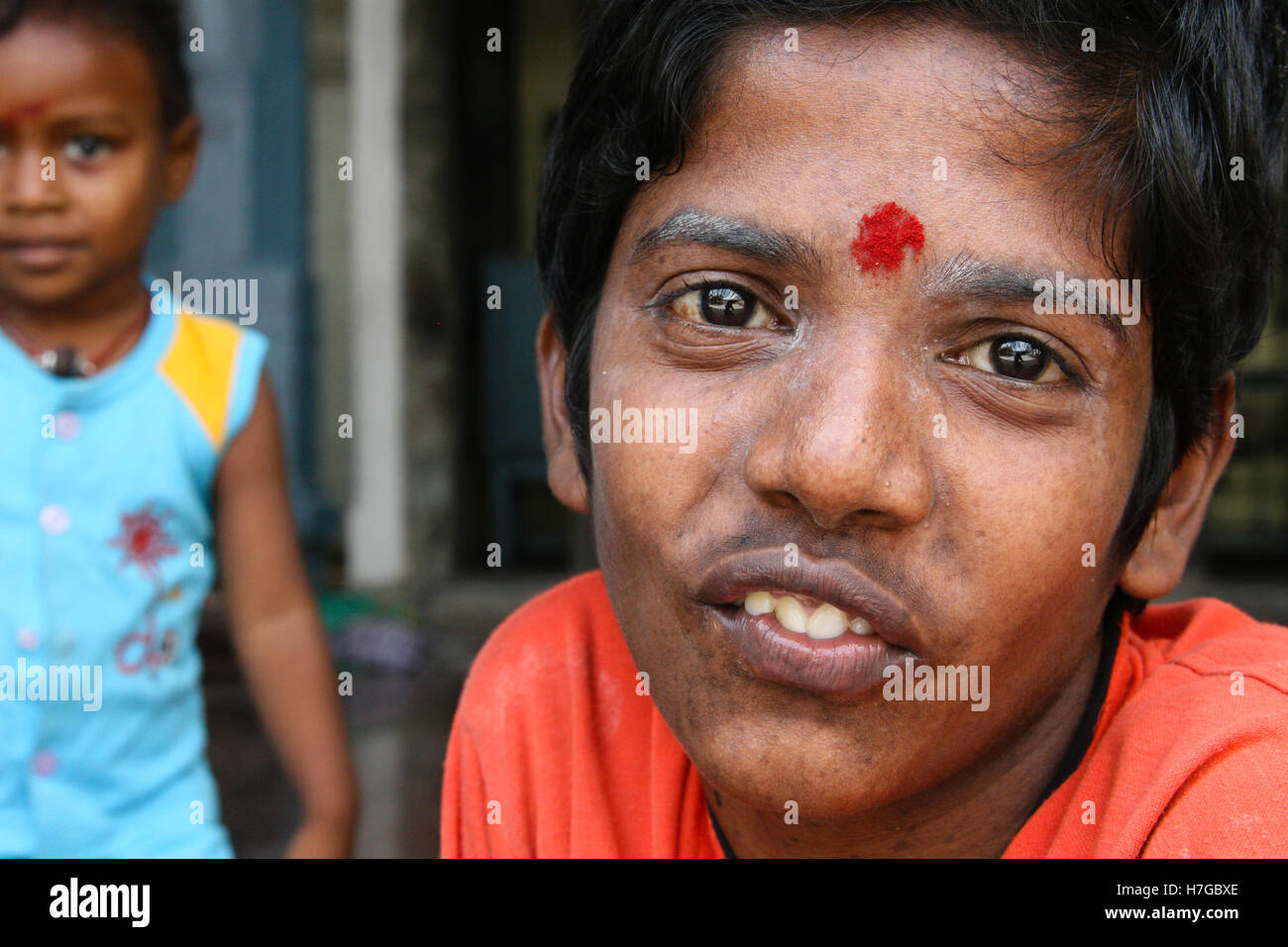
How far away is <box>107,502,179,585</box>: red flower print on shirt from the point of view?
1800mm

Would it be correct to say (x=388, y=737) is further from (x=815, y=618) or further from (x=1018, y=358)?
(x=1018, y=358)

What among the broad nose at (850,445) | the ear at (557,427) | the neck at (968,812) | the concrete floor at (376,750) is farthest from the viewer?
the concrete floor at (376,750)

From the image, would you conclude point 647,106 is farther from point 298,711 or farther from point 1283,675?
point 298,711

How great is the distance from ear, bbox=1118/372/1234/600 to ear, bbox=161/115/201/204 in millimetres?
1721

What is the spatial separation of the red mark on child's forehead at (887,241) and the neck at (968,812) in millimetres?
639

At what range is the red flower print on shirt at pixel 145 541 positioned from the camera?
5.90 feet

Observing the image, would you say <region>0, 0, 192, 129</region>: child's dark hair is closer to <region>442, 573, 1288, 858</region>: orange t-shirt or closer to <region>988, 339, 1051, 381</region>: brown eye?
<region>442, 573, 1288, 858</region>: orange t-shirt

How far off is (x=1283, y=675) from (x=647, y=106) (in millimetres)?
1007

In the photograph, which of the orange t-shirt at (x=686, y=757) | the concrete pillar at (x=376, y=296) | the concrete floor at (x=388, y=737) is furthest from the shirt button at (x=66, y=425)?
the concrete pillar at (x=376, y=296)

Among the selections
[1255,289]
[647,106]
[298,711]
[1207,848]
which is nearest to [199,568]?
[298,711]

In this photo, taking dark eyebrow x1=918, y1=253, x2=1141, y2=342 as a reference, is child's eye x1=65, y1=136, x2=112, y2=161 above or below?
above

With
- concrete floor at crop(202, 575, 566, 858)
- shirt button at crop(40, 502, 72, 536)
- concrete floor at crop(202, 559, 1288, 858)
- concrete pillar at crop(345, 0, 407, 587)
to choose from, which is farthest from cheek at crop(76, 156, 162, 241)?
concrete pillar at crop(345, 0, 407, 587)

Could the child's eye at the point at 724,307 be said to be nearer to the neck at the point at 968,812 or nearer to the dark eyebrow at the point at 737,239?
the dark eyebrow at the point at 737,239

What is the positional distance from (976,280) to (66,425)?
4.68 feet
